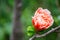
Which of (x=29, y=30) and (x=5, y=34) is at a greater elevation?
(x=5, y=34)

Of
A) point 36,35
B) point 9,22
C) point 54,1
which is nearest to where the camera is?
point 36,35

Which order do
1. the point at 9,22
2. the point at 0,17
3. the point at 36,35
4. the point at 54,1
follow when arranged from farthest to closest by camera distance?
the point at 0,17 < the point at 9,22 < the point at 54,1 < the point at 36,35

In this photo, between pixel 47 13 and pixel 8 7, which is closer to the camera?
pixel 47 13

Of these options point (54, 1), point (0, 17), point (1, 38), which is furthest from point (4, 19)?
point (54, 1)

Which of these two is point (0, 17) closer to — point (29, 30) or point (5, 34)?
point (5, 34)

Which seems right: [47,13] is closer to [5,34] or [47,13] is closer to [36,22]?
[36,22]

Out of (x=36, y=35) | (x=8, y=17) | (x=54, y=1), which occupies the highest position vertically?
(x=8, y=17)
